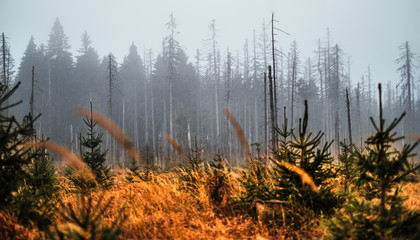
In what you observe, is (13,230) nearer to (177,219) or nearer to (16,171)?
(16,171)

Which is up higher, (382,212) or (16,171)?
(16,171)

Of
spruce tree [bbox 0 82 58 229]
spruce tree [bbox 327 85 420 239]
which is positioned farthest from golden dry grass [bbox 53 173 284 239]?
spruce tree [bbox 327 85 420 239]

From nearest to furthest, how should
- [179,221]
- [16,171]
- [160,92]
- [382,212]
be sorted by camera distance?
[382,212] < [16,171] < [179,221] < [160,92]

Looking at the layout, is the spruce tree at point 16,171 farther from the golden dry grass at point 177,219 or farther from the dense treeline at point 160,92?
the dense treeline at point 160,92

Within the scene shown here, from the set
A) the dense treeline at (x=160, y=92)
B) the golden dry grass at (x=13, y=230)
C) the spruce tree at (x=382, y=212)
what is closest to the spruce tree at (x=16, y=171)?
the golden dry grass at (x=13, y=230)

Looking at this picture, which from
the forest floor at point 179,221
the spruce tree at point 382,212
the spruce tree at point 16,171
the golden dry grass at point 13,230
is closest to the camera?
Answer: the spruce tree at point 382,212

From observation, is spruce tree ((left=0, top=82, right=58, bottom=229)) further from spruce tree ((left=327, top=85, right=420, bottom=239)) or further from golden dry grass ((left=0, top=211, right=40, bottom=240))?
spruce tree ((left=327, top=85, right=420, bottom=239))

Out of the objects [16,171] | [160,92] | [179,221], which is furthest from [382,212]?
[160,92]

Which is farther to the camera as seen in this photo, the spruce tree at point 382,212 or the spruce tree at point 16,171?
the spruce tree at point 16,171

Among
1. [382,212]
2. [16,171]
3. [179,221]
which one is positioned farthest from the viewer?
[179,221]

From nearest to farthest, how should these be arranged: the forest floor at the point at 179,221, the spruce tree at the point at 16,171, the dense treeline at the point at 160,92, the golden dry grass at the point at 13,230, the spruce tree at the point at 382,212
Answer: the spruce tree at the point at 382,212
the spruce tree at the point at 16,171
the golden dry grass at the point at 13,230
the forest floor at the point at 179,221
the dense treeline at the point at 160,92

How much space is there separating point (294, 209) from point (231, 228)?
111 cm

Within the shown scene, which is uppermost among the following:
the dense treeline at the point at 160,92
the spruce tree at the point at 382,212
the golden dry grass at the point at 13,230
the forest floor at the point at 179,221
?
the dense treeline at the point at 160,92

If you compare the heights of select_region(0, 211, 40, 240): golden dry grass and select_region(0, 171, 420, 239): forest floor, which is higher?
select_region(0, 211, 40, 240): golden dry grass
